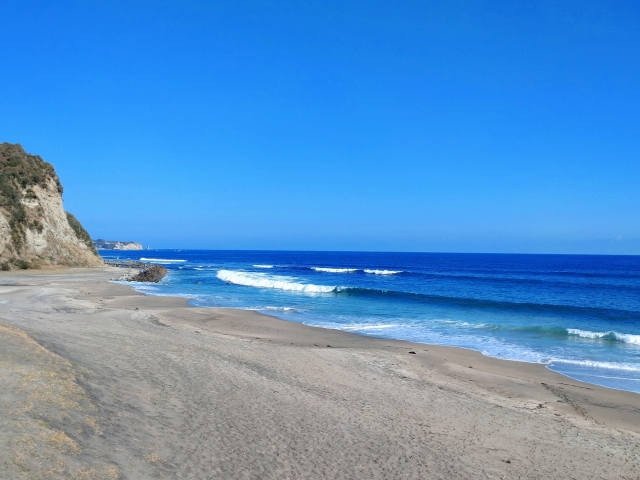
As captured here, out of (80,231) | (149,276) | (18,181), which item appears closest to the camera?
(18,181)

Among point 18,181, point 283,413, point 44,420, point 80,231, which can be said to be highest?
point 18,181

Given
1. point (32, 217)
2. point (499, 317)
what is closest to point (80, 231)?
point (32, 217)

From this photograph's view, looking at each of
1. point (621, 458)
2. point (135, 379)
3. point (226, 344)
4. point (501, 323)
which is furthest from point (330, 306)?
point (621, 458)

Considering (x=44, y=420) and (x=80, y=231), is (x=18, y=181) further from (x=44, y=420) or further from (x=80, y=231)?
(x=44, y=420)

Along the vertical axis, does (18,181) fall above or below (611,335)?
above

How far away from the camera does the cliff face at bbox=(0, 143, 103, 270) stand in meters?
41.2

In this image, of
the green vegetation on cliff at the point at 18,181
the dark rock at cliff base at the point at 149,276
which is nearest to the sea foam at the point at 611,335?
the dark rock at cliff base at the point at 149,276

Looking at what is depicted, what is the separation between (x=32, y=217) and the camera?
144 ft

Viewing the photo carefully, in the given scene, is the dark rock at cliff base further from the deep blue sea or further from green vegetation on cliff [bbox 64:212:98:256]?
green vegetation on cliff [bbox 64:212:98:256]

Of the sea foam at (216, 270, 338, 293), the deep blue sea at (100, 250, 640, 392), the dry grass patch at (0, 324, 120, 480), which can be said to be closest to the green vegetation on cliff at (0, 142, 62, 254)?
the deep blue sea at (100, 250, 640, 392)

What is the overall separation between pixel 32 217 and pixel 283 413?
145 feet

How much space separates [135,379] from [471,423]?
644 cm

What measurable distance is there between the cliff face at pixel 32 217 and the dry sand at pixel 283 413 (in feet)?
103

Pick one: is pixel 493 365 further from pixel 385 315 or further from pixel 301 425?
pixel 385 315
